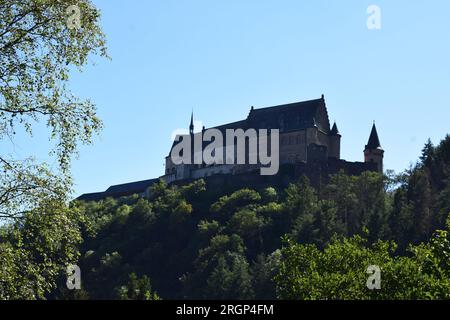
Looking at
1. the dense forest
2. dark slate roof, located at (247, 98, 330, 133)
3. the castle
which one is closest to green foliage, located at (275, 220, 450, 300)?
the dense forest

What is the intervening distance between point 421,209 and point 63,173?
77.3 metres

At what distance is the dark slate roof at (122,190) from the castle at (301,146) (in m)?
4.16

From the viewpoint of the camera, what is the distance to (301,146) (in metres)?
116

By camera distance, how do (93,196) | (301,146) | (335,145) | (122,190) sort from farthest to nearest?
(93,196) < (122,190) < (335,145) < (301,146)

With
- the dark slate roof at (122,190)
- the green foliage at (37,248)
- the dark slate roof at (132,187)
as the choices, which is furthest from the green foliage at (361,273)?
the dark slate roof at (132,187)

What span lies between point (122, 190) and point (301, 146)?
45073 mm

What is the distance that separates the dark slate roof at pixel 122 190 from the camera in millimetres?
144000

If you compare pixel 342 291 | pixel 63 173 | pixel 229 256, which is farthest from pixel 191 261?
pixel 63 173

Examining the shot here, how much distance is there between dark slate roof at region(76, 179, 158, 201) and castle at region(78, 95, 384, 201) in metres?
4.16

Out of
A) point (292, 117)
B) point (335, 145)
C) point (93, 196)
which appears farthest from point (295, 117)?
point (93, 196)

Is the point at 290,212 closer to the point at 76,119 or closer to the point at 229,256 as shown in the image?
the point at 229,256

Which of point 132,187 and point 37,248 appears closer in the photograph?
point 37,248

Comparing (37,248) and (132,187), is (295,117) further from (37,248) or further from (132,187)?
(37,248)

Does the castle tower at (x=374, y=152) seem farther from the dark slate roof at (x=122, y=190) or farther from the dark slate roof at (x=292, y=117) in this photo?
the dark slate roof at (x=122, y=190)
